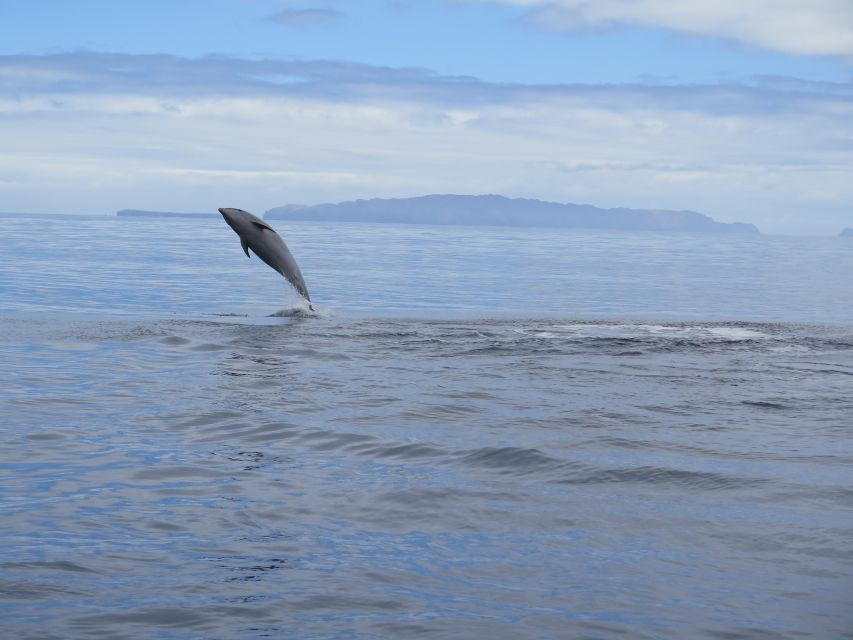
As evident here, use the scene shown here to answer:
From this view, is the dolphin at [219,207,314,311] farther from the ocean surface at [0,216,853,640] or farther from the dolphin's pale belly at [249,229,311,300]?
the ocean surface at [0,216,853,640]

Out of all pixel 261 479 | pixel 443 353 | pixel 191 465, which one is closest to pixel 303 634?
pixel 261 479

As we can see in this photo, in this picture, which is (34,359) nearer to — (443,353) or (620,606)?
(443,353)

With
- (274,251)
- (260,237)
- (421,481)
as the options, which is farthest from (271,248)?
(421,481)

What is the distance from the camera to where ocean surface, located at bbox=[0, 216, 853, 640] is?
697cm

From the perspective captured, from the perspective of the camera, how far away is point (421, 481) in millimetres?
10234

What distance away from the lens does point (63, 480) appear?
973cm

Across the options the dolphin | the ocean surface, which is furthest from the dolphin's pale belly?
the ocean surface

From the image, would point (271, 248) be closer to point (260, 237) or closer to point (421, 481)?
point (260, 237)

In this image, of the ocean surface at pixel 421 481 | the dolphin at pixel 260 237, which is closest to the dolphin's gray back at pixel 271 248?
the dolphin at pixel 260 237

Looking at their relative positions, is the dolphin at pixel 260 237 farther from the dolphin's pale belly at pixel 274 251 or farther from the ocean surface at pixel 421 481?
the ocean surface at pixel 421 481

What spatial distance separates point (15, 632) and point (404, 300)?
87.9ft

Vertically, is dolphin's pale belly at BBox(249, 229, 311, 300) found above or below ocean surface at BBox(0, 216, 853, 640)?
above

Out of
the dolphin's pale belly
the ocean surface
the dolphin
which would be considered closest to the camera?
the ocean surface

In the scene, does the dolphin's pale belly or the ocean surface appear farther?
the dolphin's pale belly
